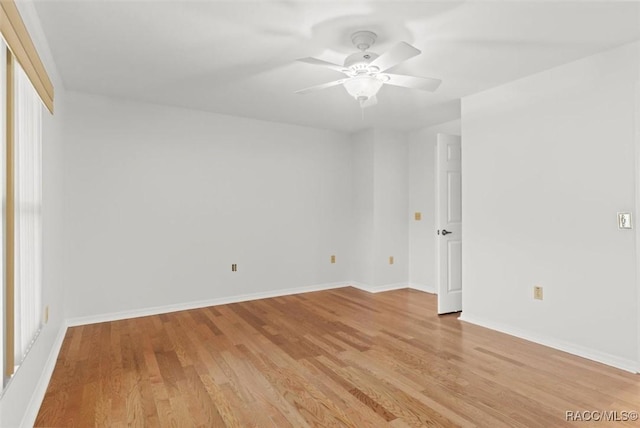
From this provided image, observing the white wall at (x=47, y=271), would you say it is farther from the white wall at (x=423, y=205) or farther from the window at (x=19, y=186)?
the white wall at (x=423, y=205)

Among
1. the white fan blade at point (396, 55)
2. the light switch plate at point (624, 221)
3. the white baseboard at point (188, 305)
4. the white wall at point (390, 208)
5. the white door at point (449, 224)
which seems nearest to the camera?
the white fan blade at point (396, 55)

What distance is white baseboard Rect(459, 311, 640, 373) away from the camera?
8.77 feet

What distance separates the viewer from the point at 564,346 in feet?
9.91

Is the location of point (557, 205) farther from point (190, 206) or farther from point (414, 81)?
point (190, 206)

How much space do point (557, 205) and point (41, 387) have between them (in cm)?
397

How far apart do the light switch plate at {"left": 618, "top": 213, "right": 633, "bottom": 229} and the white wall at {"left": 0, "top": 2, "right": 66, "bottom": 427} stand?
3.78 metres

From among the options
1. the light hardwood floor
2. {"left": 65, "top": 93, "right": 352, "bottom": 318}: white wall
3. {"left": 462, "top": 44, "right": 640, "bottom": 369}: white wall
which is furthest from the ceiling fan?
{"left": 65, "top": 93, "right": 352, "bottom": 318}: white wall

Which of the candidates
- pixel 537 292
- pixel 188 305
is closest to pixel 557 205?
pixel 537 292

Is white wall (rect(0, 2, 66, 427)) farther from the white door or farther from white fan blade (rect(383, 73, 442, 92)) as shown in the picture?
→ the white door

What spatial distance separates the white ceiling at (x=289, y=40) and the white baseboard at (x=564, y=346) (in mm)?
2271

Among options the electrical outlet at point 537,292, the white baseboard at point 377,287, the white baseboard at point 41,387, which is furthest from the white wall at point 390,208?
the white baseboard at point 41,387

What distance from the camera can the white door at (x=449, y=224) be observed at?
4.14m

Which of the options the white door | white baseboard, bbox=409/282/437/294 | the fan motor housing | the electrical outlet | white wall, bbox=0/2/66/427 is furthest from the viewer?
white baseboard, bbox=409/282/437/294

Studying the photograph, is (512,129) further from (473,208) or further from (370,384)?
(370,384)
